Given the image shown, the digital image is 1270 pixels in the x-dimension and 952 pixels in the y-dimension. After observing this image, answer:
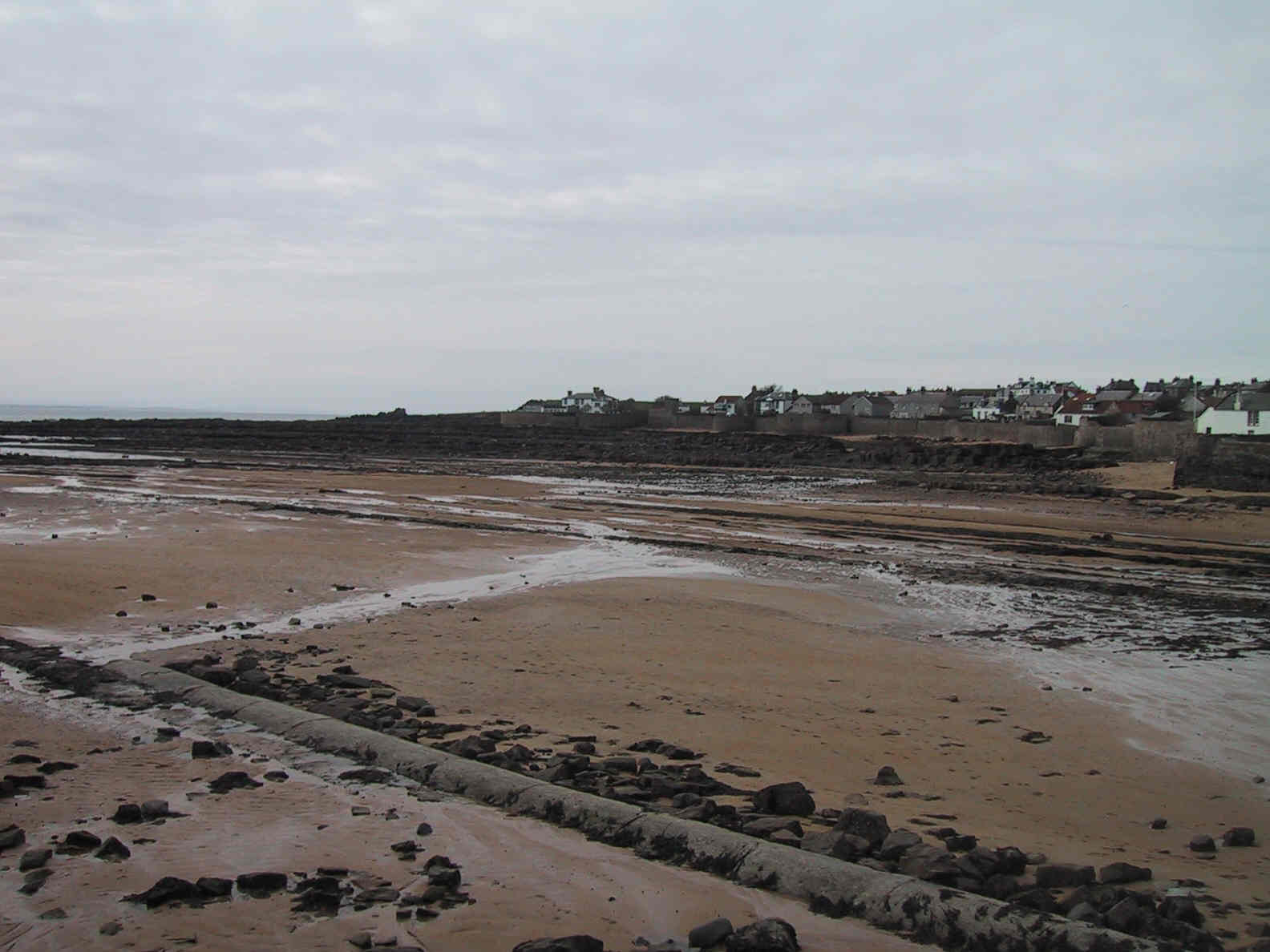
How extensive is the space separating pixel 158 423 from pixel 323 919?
10220 centimetres

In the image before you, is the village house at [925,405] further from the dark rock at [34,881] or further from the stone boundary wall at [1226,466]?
the dark rock at [34,881]

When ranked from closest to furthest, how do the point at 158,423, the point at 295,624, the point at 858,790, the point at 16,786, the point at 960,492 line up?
the point at 16,786 < the point at 858,790 < the point at 295,624 < the point at 960,492 < the point at 158,423

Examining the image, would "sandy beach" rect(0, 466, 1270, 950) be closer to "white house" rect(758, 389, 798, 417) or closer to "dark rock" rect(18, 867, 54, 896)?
"dark rock" rect(18, 867, 54, 896)

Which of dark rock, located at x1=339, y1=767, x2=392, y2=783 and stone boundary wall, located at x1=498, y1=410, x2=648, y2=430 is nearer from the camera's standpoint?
dark rock, located at x1=339, y1=767, x2=392, y2=783

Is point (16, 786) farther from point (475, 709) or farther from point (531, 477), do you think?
point (531, 477)

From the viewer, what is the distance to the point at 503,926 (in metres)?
5.06

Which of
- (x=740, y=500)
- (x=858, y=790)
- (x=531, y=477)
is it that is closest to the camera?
(x=858, y=790)

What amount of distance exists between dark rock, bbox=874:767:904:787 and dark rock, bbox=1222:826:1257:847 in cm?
210

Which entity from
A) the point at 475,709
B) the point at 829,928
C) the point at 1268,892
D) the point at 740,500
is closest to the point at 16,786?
the point at 475,709

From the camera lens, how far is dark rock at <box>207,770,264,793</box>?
693cm

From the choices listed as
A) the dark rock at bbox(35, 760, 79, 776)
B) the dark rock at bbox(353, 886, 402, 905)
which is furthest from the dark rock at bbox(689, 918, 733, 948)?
the dark rock at bbox(35, 760, 79, 776)

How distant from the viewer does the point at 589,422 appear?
9494 centimetres

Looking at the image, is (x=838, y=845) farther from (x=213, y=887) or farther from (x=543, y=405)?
(x=543, y=405)

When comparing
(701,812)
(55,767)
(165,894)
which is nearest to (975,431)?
(701,812)
